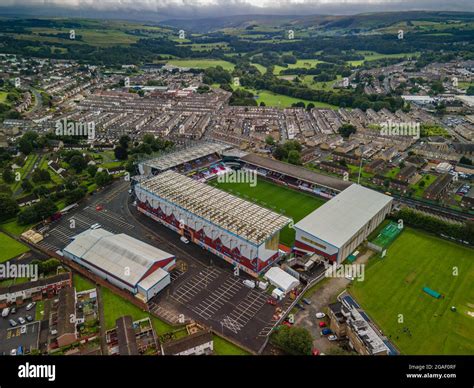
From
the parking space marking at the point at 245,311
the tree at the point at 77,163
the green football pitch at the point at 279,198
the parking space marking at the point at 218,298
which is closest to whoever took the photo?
the parking space marking at the point at 245,311

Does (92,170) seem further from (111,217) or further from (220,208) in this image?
(220,208)

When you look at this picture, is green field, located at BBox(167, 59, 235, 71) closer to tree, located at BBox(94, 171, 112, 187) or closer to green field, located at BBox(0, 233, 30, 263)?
tree, located at BBox(94, 171, 112, 187)

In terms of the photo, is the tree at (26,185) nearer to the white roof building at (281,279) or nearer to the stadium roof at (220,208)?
the stadium roof at (220,208)

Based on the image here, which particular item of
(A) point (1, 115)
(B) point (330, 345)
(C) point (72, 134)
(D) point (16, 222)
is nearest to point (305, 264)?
(B) point (330, 345)

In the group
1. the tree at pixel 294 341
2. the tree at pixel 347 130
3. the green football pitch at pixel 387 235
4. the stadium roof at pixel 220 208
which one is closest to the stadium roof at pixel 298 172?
Result: the green football pitch at pixel 387 235

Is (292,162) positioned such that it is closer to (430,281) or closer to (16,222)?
(430,281)
